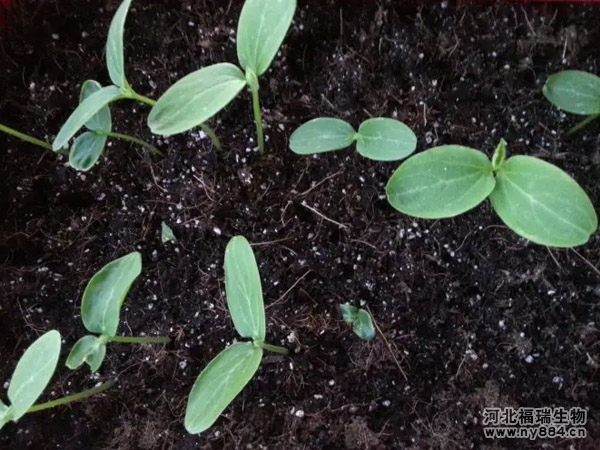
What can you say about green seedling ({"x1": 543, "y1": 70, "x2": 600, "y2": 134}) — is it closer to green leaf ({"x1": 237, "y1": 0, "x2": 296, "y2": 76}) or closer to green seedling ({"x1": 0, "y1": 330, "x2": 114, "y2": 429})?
green leaf ({"x1": 237, "y1": 0, "x2": 296, "y2": 76})

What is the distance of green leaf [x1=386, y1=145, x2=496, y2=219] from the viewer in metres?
0.69

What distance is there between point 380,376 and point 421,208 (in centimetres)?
29

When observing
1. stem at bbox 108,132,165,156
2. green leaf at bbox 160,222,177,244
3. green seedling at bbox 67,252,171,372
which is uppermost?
stem at bbox 108,132,165,156

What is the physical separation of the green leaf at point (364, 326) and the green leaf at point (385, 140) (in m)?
0.21

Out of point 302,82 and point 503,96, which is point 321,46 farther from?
point 503,96

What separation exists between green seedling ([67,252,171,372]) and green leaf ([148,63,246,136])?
0.50ft

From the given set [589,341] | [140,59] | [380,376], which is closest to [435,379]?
[380,376]

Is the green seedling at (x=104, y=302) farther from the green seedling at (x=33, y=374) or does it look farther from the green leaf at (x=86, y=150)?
the green leaf at (x=86, y=150)

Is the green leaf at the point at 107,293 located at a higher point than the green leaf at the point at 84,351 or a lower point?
higher

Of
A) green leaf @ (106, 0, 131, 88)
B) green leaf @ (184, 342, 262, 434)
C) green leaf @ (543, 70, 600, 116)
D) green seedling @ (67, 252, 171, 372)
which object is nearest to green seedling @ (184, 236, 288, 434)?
green leaf @ (184, 342, 262, 434)

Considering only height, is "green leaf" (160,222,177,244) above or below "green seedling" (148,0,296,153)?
below

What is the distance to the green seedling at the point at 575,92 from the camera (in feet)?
2.72

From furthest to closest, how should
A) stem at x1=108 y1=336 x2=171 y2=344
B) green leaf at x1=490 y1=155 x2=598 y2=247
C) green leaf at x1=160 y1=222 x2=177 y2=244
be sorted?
1. green leaf at x1=160 y1=222 x2=177 y2=244
2. stem at x1=108 y1=336 x2=171 y2=344
3. green leaf at x1=490 y1=155 x2=598 y2=247

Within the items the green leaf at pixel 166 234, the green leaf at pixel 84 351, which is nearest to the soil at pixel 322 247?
the green leaf at pixel 166 234
